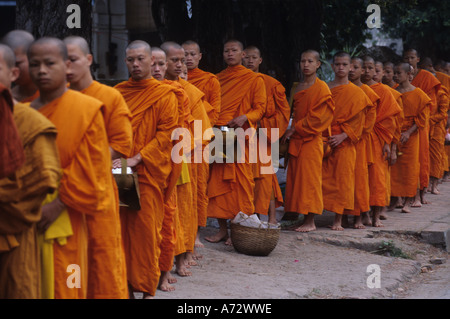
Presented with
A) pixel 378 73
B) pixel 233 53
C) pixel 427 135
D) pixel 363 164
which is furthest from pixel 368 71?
pixel 233 53

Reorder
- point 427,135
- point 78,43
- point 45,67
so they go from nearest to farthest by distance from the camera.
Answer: point 45,67 → point 78,43 → point 427,135

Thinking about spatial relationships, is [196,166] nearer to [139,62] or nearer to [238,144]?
[238,144]

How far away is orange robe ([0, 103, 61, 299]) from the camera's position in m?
3.95

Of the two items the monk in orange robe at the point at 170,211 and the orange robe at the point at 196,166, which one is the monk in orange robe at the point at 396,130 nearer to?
A: the orange robe at the point at 196,166

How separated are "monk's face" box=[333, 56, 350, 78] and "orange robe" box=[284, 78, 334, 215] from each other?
42 cm

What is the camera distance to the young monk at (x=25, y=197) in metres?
3.95

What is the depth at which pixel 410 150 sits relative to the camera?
465 inches

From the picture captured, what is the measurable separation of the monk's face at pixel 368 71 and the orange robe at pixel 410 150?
1.35m

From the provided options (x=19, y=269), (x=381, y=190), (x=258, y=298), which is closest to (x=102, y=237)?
(x=19, y=269)

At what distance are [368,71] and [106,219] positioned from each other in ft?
22.2

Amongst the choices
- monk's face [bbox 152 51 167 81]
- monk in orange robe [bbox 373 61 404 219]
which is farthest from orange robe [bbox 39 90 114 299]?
monk in orange robe [bbox 373 61 404 219]

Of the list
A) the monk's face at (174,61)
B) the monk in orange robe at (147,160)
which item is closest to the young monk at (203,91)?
the monk's face at (174,61)

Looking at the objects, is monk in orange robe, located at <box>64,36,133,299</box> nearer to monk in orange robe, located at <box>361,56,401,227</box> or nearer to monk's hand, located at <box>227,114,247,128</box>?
monk's hand, located at <box>227,114,247,128</box>

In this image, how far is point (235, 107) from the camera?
28.9 ft
